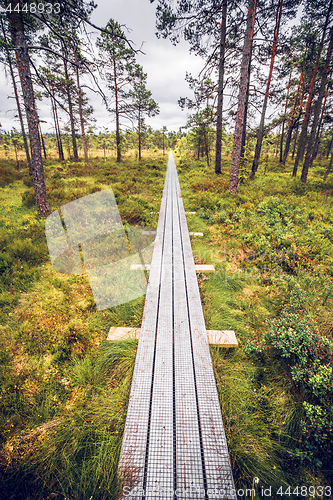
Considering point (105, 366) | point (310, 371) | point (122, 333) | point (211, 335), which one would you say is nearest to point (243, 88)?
point (211, 335)

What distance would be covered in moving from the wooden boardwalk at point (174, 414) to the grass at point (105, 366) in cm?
14

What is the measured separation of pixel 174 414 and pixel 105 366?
1236mm

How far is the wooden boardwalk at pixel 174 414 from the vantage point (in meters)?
1.92

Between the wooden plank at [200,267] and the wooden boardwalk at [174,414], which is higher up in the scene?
the wooden plank at [200,267]

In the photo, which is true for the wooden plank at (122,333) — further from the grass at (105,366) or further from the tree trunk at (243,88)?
the tree trunk at (243,88)

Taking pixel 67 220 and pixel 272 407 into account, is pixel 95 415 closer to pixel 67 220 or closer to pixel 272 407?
pixel 272 407

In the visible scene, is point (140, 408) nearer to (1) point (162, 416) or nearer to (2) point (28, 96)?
(1) point (162, 416)

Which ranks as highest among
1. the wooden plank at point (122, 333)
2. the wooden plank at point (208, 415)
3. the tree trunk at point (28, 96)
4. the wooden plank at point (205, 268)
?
the tree trunk at point (28, 96)

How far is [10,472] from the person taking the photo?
1.90m

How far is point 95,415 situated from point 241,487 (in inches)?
67.2

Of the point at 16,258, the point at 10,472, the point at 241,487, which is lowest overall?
the point at 241,487

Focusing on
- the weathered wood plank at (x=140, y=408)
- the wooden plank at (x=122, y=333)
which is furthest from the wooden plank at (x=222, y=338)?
the wooden plank at (x=122, y=333)

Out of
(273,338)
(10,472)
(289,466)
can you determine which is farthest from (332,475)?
(10,472)

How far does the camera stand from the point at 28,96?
6086mm
